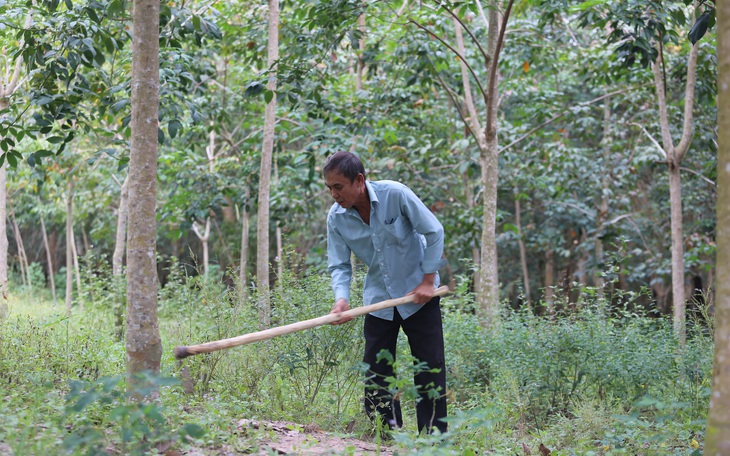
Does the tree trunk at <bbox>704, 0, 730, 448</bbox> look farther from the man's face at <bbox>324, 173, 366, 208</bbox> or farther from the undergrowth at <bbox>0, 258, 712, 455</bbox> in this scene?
the man's face at <bbox>324, 173, 366, 208</bbox>

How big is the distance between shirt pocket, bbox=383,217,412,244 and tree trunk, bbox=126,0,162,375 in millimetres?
1369

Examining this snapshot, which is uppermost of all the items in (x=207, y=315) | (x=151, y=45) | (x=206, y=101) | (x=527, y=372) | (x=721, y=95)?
(x=206, y=101)

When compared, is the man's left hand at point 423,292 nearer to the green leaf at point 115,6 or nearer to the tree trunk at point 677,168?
the green leaf at point 115,6

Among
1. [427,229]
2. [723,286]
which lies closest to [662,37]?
[427,229]

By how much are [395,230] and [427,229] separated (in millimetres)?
207

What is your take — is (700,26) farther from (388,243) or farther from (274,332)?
(274,332)

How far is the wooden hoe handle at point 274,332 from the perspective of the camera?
368 centimetres

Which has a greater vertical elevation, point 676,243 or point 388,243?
point 388,243

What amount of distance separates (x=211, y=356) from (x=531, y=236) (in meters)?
10.8

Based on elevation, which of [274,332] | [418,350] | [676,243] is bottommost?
[418,350]

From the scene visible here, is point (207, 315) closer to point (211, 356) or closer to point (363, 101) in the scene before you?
point (211, 356)

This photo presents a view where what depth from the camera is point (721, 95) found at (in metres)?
2.80

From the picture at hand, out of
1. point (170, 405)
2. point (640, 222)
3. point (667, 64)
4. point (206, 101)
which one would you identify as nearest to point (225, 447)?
point (170, 405)

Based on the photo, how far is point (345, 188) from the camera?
416cm
